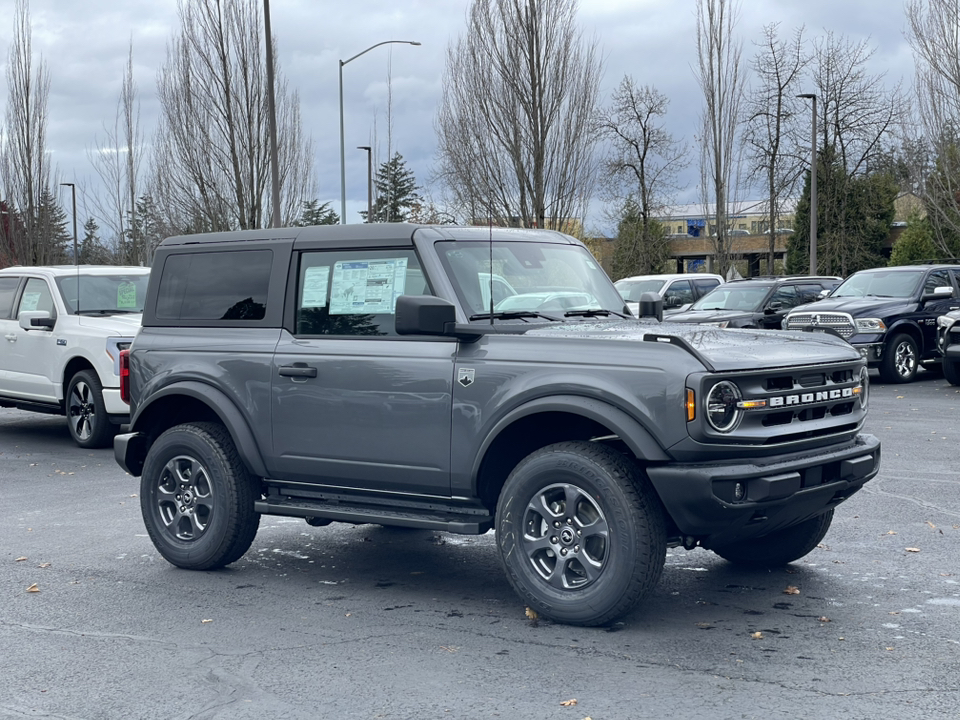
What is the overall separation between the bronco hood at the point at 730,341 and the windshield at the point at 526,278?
0.25 metres

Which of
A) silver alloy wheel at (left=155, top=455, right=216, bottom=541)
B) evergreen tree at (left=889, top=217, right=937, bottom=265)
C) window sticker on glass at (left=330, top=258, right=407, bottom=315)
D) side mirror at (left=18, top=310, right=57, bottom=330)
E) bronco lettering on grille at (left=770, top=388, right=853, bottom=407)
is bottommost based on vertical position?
silver alloy wheel at (left=155, top=455, right=216, bottom=541)

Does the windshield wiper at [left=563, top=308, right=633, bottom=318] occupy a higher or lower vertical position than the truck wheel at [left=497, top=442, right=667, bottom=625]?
higher

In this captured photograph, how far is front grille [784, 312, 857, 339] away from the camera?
60.7 ft

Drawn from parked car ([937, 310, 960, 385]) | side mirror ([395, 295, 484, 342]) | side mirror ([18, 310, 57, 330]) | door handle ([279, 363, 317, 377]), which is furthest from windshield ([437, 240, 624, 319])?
parked car ([937, 310, 960, 385])

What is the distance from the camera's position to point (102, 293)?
535 inches

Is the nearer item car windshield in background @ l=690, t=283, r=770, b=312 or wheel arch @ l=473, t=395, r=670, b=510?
wheel arch @ l=473, t=395, r=670, b=510

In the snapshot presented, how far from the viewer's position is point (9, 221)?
1647 inches

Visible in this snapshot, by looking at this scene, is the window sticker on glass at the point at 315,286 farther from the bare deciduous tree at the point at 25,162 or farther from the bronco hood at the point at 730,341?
the bare deciduous tree at the point at 25,162

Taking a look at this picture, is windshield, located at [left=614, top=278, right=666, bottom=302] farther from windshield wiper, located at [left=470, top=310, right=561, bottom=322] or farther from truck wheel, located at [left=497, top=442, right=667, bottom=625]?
truck wheel, located at [left=497, top=442, right=667, bottom=625]

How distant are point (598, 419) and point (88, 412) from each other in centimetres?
866

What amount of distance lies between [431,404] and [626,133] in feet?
166

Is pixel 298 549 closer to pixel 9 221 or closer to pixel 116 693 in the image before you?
pixel 116 693

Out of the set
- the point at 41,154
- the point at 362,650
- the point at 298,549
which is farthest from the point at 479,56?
the point at 362,650

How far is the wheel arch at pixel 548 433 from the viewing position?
531 centimetres
